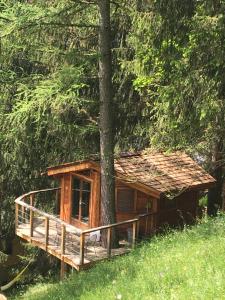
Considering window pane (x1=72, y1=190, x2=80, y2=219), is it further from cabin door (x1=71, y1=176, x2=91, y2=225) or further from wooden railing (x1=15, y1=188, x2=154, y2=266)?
wooden railing (x1=15, y1=188, x2=154, y2=266)

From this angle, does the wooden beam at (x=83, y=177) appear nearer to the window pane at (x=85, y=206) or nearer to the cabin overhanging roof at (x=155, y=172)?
the cabin overhanging roof at (x=155, y=172)

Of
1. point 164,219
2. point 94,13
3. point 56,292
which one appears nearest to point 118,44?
point 94,13

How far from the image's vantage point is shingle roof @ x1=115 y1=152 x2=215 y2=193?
16.0m

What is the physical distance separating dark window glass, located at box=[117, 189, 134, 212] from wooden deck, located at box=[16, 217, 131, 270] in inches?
63.4

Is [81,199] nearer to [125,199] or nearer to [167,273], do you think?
[125,199]

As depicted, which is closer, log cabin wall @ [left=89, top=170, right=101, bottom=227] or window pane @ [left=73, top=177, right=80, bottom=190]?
log cabin wall @ [left=89, top=170, right=101, bottom=227]

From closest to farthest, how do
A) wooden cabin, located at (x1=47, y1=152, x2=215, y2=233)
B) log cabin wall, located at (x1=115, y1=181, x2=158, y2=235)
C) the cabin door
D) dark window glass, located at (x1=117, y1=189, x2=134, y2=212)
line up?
1. wooden cabin, located at (x1=47, y1=152, x2=215, y2=233)
2. log cabin wall, located at (x1=115, y1=181, x2=158, y2=235)
3. dark window glass, located at (x1=117, y1=189, x2=134, y2=212)
4. the cabin door

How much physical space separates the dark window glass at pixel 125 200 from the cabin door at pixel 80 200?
1081 millimetres

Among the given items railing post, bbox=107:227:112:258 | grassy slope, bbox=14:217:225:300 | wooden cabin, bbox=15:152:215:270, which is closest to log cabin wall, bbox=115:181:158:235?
wooden cabin, bbox=15:152:215:270

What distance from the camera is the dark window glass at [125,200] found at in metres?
16.9

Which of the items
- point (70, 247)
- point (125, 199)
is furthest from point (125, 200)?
point (70, 247)

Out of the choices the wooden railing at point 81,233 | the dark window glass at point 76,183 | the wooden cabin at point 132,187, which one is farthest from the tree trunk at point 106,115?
the dark window glass at point 76,183

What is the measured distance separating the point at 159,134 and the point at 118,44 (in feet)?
16.3

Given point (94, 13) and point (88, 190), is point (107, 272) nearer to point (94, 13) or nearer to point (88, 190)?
point (88, 190)
